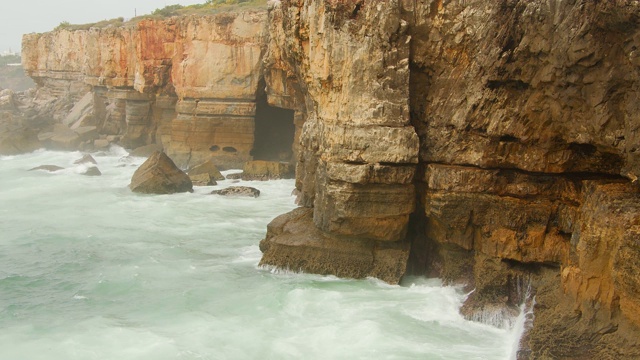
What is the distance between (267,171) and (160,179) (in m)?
3.97

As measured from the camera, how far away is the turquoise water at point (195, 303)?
376 inches

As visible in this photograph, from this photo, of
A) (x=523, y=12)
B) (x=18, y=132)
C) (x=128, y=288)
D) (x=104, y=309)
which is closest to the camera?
(x=523, y=12)

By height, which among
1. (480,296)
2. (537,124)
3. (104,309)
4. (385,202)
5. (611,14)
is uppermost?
(611,14)

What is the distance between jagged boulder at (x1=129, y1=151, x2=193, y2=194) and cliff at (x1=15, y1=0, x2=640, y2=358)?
765 centimetres

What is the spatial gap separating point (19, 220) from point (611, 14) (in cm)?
1664

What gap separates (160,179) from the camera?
2103 centimetres

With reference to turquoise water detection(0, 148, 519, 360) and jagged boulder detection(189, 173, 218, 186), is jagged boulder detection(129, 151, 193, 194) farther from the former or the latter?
turquoise water detection(0, 148, 519, 360)

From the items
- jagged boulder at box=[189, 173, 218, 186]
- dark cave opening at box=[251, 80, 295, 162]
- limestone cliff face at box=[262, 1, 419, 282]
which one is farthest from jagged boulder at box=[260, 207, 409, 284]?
dark cave opening at box=[251, 80, 295, 162]

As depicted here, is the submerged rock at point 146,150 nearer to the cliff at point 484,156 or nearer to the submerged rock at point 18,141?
the submerged rock at point 18,141

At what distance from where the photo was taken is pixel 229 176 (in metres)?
23.3

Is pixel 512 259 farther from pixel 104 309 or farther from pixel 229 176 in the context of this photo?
pixel 229 176

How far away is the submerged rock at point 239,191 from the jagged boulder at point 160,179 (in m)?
1.22

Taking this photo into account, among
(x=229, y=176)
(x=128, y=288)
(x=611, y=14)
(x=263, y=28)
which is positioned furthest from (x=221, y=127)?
(x=611, y=14)

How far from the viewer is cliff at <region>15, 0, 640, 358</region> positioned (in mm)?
8188
